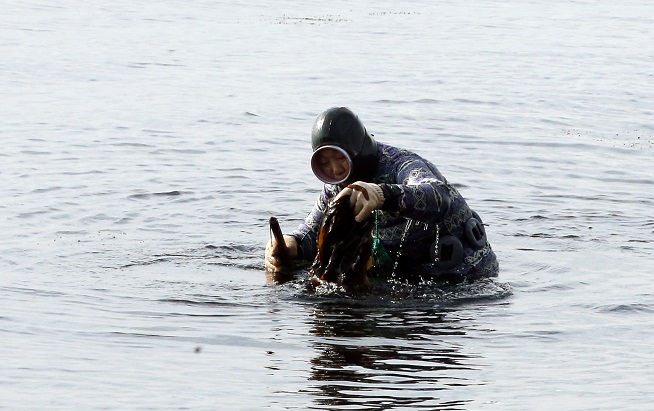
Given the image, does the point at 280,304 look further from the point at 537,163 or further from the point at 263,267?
the point at 537,163

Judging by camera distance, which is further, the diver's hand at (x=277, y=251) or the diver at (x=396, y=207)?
the diver's hand at (x=277, y=251)

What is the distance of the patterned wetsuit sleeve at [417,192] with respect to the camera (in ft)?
24.3

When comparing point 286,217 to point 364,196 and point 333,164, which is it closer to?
point 333,164

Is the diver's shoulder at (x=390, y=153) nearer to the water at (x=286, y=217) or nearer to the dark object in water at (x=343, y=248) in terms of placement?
the dark object in water at (x=343, y=248)

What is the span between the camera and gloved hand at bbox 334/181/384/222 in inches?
287

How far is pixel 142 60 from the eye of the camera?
849 inches

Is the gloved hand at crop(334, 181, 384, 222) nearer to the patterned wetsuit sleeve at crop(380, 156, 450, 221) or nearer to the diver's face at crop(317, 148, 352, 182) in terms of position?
the patterned wetsuit sleeve at crop(380, 156, 450, 221)

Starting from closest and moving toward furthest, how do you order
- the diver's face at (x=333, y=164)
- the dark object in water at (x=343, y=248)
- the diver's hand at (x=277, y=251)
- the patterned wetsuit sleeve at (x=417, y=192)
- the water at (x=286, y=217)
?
the water at (x=286, y=217) → the patterned wetsuit sleeve at (x=417, y=192) → the dark object in water at (x=343, y=248) → the diver's face at (x=333, y=164) → the diver's hand at (x=277, y=251)

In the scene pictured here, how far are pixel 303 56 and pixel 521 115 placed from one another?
639cm

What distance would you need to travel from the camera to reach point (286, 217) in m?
11.3

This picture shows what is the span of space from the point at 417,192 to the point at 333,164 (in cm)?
59

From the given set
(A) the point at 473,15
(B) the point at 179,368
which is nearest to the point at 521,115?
(B) the point at 179,368

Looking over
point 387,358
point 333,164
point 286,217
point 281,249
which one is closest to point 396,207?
point 333,164

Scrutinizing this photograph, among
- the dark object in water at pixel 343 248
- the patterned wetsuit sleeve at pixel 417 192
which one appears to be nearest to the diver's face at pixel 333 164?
the dark object in water at pixel 343 248
